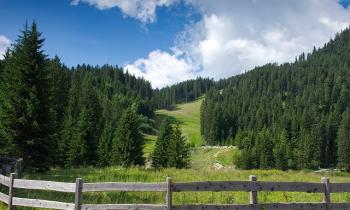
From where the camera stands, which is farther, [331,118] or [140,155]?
[331,118]

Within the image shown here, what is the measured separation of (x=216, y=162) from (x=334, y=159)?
155 ft

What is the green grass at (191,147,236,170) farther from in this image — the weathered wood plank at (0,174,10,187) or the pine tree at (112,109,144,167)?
the weathered wood plank at (0,174,10,187)

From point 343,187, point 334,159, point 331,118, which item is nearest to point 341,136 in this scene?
point 334,159

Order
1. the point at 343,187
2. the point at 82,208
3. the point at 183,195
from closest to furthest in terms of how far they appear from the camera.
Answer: the point at 82,208 → the point at 343,187 → the point at 183,195

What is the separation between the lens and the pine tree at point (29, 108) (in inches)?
1294

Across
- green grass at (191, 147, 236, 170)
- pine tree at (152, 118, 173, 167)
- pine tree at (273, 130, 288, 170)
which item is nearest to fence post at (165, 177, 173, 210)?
pine tree at (152, 118, 173, 167)

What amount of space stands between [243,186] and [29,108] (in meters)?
22.9

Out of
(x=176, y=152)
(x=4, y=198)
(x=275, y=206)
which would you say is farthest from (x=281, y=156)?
(x=4, y=198)

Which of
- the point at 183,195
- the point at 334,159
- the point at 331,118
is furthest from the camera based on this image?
the point at 331,118

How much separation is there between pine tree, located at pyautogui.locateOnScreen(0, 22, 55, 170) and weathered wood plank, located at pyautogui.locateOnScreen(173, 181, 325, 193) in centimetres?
2181

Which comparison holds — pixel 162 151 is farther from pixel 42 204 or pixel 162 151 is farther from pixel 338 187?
pixel 42 204

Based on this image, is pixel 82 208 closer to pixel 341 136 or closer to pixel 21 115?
pixel 21 115

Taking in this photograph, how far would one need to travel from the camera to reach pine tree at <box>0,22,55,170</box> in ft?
108

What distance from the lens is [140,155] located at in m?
73.4
